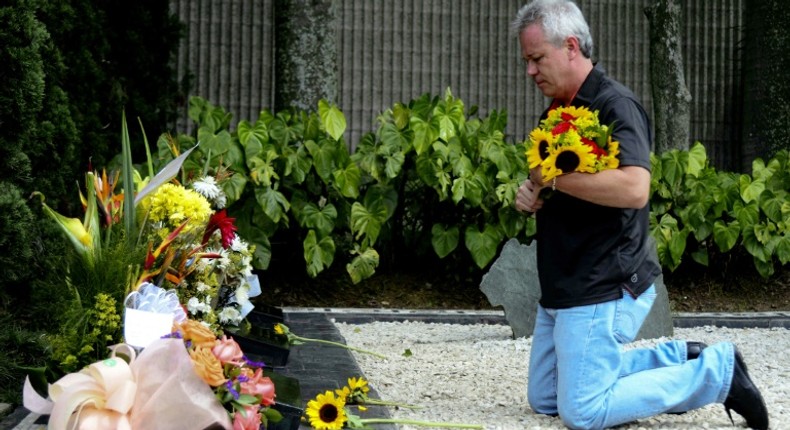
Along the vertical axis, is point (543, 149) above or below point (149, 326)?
above

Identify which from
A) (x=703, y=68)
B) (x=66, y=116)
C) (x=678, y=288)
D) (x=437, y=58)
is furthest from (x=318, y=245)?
(x=703, y=68)

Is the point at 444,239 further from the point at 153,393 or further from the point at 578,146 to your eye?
the point at 153,393

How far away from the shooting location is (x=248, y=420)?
279cm

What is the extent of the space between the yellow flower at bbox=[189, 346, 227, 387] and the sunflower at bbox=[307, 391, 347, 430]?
78 centimetres

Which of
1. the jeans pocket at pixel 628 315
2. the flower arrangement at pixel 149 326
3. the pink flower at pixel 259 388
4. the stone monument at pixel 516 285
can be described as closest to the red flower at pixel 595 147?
the jeans pocket at pixel 628 315

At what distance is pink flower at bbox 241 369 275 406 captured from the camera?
2883 mm

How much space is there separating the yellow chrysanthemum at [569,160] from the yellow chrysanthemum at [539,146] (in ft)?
0.16

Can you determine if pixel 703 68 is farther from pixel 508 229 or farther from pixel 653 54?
pixel 508 229

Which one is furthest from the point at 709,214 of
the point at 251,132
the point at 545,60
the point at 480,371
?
the point at 545,60

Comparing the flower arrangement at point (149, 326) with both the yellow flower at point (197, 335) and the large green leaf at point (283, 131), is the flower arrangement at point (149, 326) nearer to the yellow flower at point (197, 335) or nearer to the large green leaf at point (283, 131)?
the yellow flower at point (197, 335)

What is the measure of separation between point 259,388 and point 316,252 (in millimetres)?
4376

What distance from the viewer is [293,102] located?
842cm

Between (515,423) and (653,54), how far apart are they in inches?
243

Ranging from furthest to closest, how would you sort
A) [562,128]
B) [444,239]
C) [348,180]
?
[444,239] → [348,180] → [562,128]
